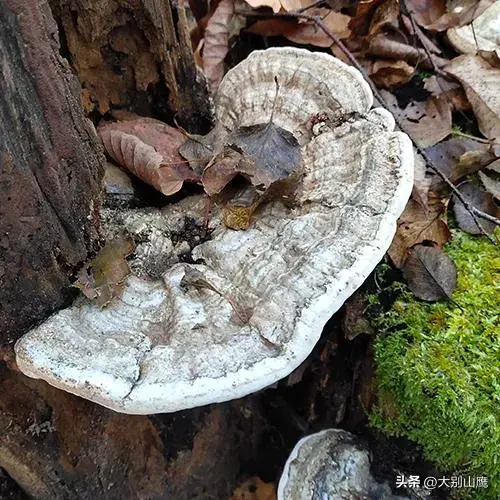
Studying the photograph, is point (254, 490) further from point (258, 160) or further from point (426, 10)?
point (426, 10)

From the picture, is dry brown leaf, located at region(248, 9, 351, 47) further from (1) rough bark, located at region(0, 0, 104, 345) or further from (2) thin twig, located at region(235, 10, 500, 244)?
(1) rough bark, located at region(0, 0, 104, 345)

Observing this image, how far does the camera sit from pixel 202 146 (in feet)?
7.39

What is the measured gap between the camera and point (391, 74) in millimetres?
3006

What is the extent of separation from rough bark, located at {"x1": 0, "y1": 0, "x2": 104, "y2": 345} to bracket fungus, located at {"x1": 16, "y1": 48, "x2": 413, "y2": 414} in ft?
0.38

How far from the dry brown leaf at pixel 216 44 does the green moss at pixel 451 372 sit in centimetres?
150

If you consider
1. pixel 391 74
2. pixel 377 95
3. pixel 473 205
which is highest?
pixel 377 95

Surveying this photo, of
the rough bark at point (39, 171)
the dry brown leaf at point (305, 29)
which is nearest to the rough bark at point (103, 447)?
the rough bark at point (39, 171)

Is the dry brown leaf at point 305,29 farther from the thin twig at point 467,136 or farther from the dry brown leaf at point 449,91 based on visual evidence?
the thin twig at point 467,136

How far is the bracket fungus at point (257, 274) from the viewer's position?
5.06 feet

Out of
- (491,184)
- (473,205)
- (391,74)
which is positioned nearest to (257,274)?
(473,205)

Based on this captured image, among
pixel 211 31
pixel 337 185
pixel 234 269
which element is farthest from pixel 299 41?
pixel 234 269

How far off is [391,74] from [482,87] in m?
0.44

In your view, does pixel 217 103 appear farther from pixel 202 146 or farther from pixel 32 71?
pixel 32 71

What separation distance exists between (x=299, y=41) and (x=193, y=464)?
6.93 feet
